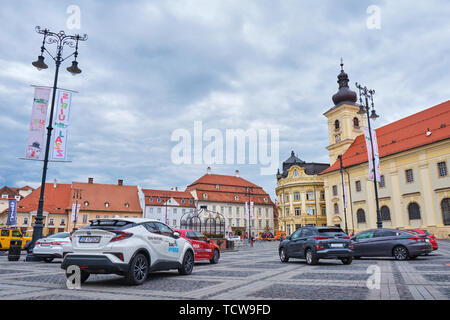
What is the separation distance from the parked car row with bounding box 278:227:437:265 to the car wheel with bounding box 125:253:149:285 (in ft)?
23.6

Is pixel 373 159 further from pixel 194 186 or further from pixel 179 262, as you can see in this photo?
pixel 194 186

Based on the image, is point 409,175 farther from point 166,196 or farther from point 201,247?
point 166,196

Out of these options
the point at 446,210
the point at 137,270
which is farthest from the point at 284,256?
the point at 446,210

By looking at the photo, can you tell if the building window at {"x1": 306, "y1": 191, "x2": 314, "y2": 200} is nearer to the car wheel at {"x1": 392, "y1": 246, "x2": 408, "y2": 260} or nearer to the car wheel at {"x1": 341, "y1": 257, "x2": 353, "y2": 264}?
the car wheel at {"x1": 392, "y1": 246, "x2": 408, "y2": 260}

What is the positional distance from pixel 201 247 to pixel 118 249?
7467mm

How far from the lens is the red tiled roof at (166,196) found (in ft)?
240

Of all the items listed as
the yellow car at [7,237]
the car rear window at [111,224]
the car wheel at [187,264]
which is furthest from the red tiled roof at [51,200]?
the car rear window at [111,224]

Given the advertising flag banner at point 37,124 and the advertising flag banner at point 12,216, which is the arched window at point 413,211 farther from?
the advertising flag banner at point 12,216

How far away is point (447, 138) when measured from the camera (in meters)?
37.9

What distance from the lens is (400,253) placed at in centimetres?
1520

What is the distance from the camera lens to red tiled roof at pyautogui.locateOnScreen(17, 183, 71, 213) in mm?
64938
